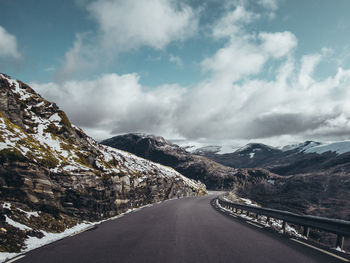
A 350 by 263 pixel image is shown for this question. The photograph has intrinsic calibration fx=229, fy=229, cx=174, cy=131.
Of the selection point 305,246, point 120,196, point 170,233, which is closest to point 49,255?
point 170,233

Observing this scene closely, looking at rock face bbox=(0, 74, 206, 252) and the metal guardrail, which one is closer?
the metal guardrail

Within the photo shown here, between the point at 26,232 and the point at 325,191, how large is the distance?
597 feet

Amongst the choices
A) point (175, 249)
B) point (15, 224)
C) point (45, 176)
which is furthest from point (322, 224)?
point (45, 176)

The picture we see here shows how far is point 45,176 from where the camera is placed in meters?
12.9

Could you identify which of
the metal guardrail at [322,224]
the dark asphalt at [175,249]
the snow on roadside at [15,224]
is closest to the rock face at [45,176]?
the snow on roadside at [15,224]

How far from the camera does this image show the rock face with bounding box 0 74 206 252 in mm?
10656

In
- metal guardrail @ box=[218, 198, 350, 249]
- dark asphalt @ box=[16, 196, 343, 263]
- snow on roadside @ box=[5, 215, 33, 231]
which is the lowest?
snow on roadside @ box=[5, 215, 33, 231]

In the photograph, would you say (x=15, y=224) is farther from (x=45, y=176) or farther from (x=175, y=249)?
(x=175, y=249)

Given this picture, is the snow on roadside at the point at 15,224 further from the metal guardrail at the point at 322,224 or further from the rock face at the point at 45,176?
the metal guardrail at the point at 322,224

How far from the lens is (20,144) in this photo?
1358 cm

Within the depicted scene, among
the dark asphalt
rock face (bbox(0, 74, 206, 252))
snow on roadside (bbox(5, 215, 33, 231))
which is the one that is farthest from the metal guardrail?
snow on roadside (bbox(5, 215, 33, 231))

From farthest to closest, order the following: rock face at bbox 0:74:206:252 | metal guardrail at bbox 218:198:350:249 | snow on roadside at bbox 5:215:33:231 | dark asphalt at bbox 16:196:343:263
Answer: rock face at bbox 0:74:206:252 → snow on roadside at bbox 5:215:33:231 → metal guardrail at bbox 218:198:350:249 → dark asphalt at bbox 16:196:343:263

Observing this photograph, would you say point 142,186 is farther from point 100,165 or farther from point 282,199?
point 282,199

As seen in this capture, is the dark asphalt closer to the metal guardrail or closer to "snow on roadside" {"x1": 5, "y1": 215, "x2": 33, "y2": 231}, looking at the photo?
the metal guardrail
